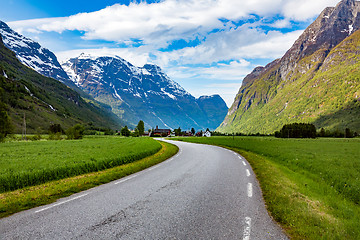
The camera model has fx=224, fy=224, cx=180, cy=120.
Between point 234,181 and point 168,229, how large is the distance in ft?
21.5

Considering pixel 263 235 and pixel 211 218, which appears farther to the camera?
pixel 211 218

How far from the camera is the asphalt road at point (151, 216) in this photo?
5.42m

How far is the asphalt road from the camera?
5.42 meters

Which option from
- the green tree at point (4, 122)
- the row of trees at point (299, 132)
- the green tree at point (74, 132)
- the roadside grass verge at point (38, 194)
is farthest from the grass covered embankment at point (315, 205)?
the row of trees at point (299, 132)

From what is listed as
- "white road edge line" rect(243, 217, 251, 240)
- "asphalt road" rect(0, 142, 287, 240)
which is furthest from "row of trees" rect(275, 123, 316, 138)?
"white road edge line" rect(243, 217, 251, 240)

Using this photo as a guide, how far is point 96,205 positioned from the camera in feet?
24.8

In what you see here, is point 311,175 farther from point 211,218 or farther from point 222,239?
point 222,239

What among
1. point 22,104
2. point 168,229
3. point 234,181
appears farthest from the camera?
point 22,104

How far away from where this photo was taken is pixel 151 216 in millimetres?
6469

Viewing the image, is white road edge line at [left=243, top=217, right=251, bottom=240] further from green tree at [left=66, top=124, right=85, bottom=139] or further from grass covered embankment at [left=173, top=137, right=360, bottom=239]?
green tree at [left=66, top=124, right=85, bottom=139]

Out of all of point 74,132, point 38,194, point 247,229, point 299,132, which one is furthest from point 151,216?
point 299,132

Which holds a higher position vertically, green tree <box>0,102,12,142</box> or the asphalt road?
green tree <box>0,102,12,142</box>

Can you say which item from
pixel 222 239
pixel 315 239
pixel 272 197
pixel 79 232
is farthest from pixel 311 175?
pixel 79 232

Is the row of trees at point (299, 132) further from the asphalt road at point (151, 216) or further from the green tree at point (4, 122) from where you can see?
the asphalt road at point (151, 216)
